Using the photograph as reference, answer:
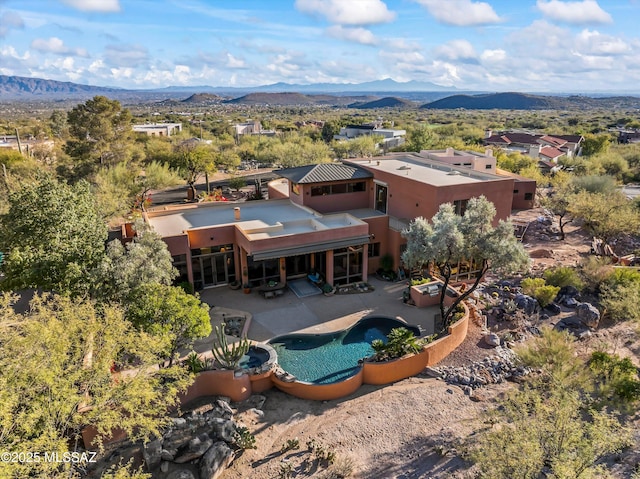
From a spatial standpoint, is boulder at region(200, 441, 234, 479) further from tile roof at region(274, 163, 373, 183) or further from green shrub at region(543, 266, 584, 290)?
green shrub at region(543, 266, 584, 290)

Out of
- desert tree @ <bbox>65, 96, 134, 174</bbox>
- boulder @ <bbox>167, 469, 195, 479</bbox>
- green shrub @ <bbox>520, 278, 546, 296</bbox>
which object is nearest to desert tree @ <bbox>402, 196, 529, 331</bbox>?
green shrub @ <bbox>520, 278, 546, 296</bbox>

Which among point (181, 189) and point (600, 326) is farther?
point (181, 189)

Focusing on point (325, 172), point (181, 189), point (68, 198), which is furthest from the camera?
point (181, 189)

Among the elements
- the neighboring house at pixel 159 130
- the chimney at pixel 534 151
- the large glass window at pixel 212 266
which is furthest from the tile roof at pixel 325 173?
the neighboring house at pixel 159 130

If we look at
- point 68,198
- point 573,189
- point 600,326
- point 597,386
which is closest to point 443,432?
point 597,386

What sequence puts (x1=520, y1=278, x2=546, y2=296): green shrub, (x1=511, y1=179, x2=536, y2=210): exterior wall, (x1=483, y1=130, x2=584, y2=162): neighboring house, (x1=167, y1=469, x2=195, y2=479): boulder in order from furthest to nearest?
(x1=483, y1=130, x2=584, y2=162): neighboring house
(x1=511, y1=179, x2=536, y2=210): exterior wall
(x1=520, y1=278, x2=546, y2=296): green shrub
(x1=167, y1=469, x2=195, y2=479): boulder

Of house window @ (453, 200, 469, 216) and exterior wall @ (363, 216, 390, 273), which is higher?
house window @ (453, 200, 469, 216)

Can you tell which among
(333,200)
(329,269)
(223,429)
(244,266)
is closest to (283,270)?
(244,266)

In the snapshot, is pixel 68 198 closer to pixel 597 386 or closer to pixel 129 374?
pixel 129 374
